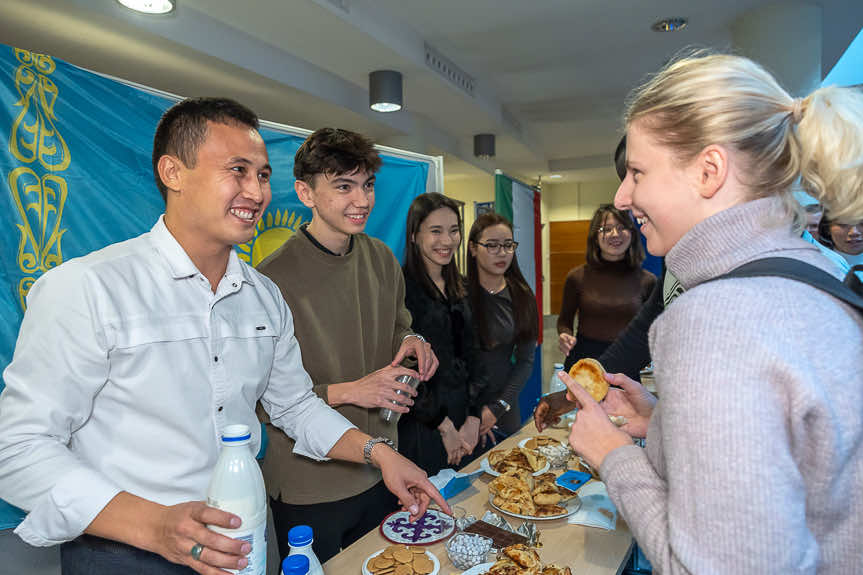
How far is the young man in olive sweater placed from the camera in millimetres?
1739

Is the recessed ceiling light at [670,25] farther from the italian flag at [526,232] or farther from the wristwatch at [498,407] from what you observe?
the wristwatch at [498,407]

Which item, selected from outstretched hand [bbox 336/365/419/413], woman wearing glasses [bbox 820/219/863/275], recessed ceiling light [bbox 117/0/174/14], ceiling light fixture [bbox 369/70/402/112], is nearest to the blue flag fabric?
outstretched hand [bbox 336/365/419/413]

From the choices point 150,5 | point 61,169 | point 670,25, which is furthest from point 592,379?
point 670,25

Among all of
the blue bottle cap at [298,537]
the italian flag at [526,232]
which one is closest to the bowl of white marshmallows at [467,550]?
the blue bottle cap at [298,537]

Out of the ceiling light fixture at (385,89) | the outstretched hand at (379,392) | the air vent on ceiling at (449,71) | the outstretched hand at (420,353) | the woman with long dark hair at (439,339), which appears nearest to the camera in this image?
the outstretched hand at (379,392)

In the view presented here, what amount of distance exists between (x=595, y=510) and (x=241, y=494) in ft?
3.36

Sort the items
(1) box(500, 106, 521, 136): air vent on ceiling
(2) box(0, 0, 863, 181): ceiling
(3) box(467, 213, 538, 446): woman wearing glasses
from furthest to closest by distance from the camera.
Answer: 1. (1) box(500, 106, 521, 136): air vent on ceiling
2. (2) box(0, 0, 863, 181): ceiling
3. (3) box(467, 213, 538, 446): woman wearing glasses

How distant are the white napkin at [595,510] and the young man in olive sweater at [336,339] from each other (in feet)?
1.93

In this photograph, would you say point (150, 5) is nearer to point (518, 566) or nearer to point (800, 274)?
point (518, 566)

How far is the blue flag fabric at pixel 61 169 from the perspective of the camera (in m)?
1.68

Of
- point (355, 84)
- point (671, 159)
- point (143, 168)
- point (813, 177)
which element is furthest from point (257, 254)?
point (355, 84)

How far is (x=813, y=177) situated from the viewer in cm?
80

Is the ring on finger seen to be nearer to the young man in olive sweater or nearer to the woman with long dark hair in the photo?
the young man in olive sweater

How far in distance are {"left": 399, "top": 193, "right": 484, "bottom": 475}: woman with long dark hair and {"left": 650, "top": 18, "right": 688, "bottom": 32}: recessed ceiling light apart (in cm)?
318
